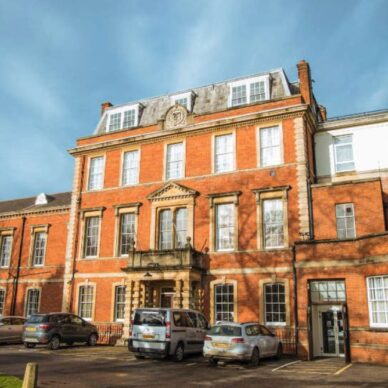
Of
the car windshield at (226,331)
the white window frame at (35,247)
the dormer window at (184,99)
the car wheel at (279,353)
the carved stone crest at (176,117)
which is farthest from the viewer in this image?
the white window frame at (35,247)

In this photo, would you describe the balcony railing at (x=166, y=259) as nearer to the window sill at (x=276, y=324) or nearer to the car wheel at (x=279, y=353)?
the window sill at (x=276, y=324)

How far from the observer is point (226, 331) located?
52.5 ft

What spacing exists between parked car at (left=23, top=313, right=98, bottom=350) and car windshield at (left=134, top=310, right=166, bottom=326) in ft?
19.1

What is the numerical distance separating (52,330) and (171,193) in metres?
10.0

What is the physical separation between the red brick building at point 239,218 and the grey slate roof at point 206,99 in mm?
103

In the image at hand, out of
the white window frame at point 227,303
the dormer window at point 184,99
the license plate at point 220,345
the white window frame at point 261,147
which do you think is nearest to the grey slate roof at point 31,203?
the dormer window at point 184,99

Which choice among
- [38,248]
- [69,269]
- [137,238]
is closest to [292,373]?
[137,238]

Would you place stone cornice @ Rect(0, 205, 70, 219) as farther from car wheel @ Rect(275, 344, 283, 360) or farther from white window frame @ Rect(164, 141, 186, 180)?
car wheel @ Rect(275, 344, 283, 360)

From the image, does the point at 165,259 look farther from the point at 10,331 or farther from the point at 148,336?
the point at 10,331

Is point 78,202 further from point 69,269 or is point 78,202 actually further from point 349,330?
point 349,330

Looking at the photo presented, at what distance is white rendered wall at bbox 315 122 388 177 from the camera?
79.6 feet

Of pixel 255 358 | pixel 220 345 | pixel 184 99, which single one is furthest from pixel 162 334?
pixel 184 99

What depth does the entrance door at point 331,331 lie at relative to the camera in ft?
61.8

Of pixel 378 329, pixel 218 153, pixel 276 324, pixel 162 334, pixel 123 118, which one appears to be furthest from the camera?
pixel 123 118
